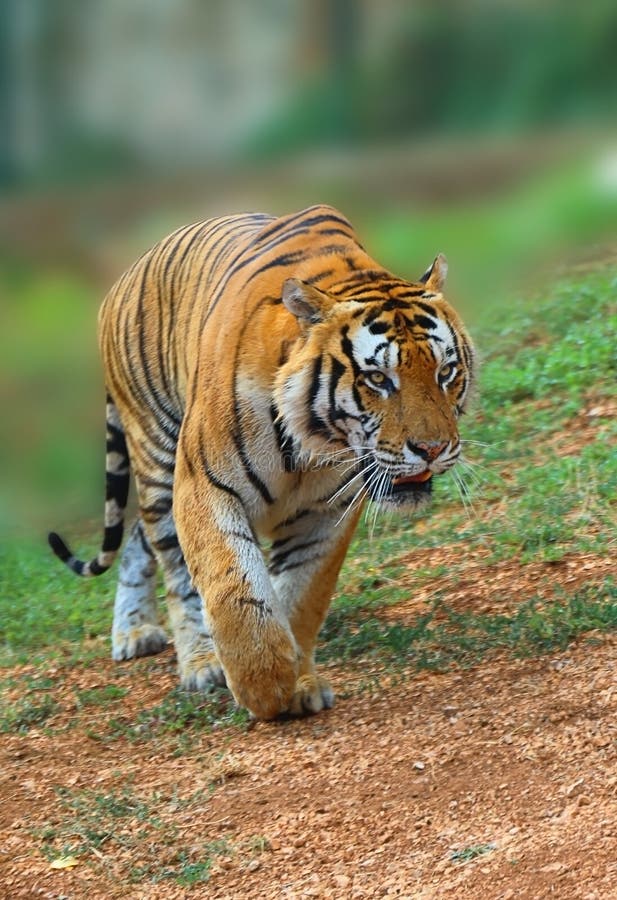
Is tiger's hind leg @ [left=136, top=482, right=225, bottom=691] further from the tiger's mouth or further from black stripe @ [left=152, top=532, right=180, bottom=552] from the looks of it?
the tiger's mouth

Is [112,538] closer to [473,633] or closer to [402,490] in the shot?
[473,633]

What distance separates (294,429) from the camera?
10.9ft

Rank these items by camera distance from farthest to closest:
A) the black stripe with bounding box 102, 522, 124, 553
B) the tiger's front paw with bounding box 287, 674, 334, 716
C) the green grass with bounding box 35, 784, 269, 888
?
the black stripe with bounding box 102, 522, 124, 553 < the tiger's front paw with bounding box 287, 674, 334, 716 < the green grass with bounding box 35, 784, 269, 888

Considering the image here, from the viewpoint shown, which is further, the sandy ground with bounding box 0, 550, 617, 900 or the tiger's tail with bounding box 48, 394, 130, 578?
the tiger's tail with bounding box 48, 394, 130, 578

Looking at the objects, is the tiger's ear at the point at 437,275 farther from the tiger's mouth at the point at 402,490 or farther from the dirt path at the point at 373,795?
the dirt path at the point at 373,795

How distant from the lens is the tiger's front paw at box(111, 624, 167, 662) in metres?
4.35

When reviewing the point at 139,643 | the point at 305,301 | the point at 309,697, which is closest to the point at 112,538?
the point at 139,643

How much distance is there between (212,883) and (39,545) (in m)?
3.98

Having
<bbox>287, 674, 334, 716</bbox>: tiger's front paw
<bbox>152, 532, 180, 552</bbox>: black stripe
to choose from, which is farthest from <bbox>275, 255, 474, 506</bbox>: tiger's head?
<bbox>152, 532, 180, 552</bbox>: black stripe

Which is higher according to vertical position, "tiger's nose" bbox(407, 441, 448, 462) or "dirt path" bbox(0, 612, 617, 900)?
"tiger's nose" bbox(407, 441, 448, 462)

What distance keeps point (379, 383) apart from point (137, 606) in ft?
5.11

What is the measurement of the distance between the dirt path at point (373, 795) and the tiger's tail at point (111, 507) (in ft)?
3.16

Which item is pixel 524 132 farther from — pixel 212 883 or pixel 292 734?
pixel 212 883

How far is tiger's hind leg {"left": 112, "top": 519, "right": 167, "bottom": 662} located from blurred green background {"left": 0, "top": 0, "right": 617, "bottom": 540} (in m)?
2.78
